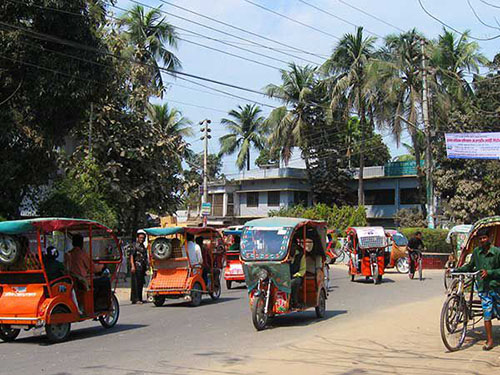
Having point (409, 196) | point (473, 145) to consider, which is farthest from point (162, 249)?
point (409, 196)

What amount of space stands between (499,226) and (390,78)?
3126 cm

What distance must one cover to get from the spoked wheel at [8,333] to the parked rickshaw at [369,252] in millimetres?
13879

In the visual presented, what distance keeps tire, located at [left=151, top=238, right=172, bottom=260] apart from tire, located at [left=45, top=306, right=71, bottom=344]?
5.36 m

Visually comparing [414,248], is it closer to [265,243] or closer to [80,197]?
[265,243]

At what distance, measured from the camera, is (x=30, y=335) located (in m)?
12.4

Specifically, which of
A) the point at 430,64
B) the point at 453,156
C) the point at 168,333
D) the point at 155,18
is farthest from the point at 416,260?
the point at 155,18

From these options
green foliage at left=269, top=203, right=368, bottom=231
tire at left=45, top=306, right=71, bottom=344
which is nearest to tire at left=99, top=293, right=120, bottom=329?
tire at left=45, top=306, right=71, bottom=344

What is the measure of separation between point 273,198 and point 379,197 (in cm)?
904

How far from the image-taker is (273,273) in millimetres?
12523

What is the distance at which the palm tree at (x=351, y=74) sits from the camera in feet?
153

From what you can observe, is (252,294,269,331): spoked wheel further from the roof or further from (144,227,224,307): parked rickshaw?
(144,227,224,307): parked rickshaw

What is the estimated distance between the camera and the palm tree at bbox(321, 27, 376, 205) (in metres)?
46.7

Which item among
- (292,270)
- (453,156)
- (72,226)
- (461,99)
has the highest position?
(461,99)

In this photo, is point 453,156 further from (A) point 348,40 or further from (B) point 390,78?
(A) point 348,40
